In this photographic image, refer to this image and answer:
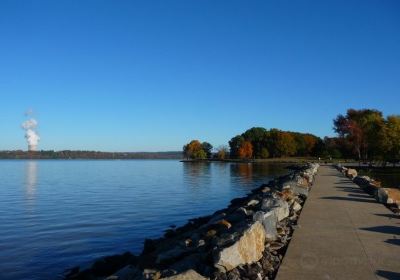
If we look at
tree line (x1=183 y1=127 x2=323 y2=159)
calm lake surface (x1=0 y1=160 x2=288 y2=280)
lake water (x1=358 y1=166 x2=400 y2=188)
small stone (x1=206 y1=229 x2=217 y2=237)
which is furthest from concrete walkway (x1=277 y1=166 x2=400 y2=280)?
tree line (x1=183 y1=127 x2=323 y2=159)

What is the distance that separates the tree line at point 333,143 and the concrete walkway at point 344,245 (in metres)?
56.4

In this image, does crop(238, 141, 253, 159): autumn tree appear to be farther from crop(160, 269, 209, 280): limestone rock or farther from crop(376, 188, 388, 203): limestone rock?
crop(160, 269, 209, 280): limestone rock

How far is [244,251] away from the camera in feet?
26.5

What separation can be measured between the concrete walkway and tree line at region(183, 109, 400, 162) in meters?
56.4

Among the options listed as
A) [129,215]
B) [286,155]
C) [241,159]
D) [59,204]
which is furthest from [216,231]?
[241,159]

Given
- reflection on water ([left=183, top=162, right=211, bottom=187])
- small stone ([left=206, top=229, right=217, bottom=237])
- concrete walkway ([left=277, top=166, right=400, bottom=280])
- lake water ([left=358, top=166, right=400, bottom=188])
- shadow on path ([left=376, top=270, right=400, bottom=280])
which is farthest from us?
reflection on water ([left=183, top=162, right=211, bottom=187])

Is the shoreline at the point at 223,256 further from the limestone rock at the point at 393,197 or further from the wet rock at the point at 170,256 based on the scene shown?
the limestone rock at the point at 393,197

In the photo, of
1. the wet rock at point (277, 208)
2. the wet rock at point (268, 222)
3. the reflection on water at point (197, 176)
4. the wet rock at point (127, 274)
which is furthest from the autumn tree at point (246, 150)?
the wet rock at point (127, 274)

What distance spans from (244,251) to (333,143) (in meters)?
130

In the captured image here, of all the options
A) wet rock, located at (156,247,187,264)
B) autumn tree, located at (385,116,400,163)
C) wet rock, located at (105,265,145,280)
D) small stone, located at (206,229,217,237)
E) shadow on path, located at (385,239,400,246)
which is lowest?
wet rock, located at (105,265,145,280)

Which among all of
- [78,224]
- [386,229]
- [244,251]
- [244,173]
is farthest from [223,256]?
[244,173]

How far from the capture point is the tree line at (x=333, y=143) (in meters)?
67.4

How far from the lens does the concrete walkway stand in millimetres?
7375

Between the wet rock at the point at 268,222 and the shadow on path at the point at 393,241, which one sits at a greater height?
the wet rock at the point at 268,222
